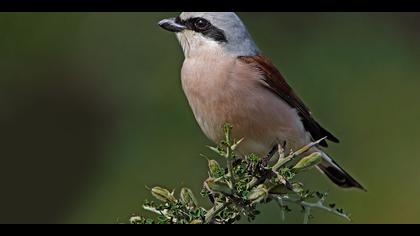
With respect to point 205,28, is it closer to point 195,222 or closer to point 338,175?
point 338,175

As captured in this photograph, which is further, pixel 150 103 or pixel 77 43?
pixel 77 43

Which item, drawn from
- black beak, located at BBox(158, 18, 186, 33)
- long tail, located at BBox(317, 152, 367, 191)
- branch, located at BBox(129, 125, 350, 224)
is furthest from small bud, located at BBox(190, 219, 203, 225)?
long tail, located at BBox(317, 152, 367, 191)

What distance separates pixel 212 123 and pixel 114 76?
1727 mm

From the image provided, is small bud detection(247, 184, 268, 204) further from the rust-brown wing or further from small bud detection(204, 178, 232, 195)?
the rust-brown wing

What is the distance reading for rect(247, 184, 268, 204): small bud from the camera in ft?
6.50

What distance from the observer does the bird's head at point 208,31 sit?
3.51 meters

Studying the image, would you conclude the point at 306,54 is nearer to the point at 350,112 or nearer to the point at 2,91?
the point at 350,112

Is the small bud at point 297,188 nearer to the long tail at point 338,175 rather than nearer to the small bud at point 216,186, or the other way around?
the small bud at point 216,186

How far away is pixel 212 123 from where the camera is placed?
3361 millimetres

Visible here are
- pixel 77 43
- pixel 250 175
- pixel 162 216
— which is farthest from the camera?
pixel 77 43

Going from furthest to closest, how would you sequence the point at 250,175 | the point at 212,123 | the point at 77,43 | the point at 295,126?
the point at 77,43 < the point at 295,126 < the point at 212,123 < the point at 250,175

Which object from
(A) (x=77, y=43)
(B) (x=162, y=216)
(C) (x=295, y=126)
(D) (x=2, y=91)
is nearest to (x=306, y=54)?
(C) (x=295, y=126)

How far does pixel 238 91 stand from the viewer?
11.3 feet

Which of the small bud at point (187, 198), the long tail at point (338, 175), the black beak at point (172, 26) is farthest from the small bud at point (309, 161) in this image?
the long tail at point (338, 175)
